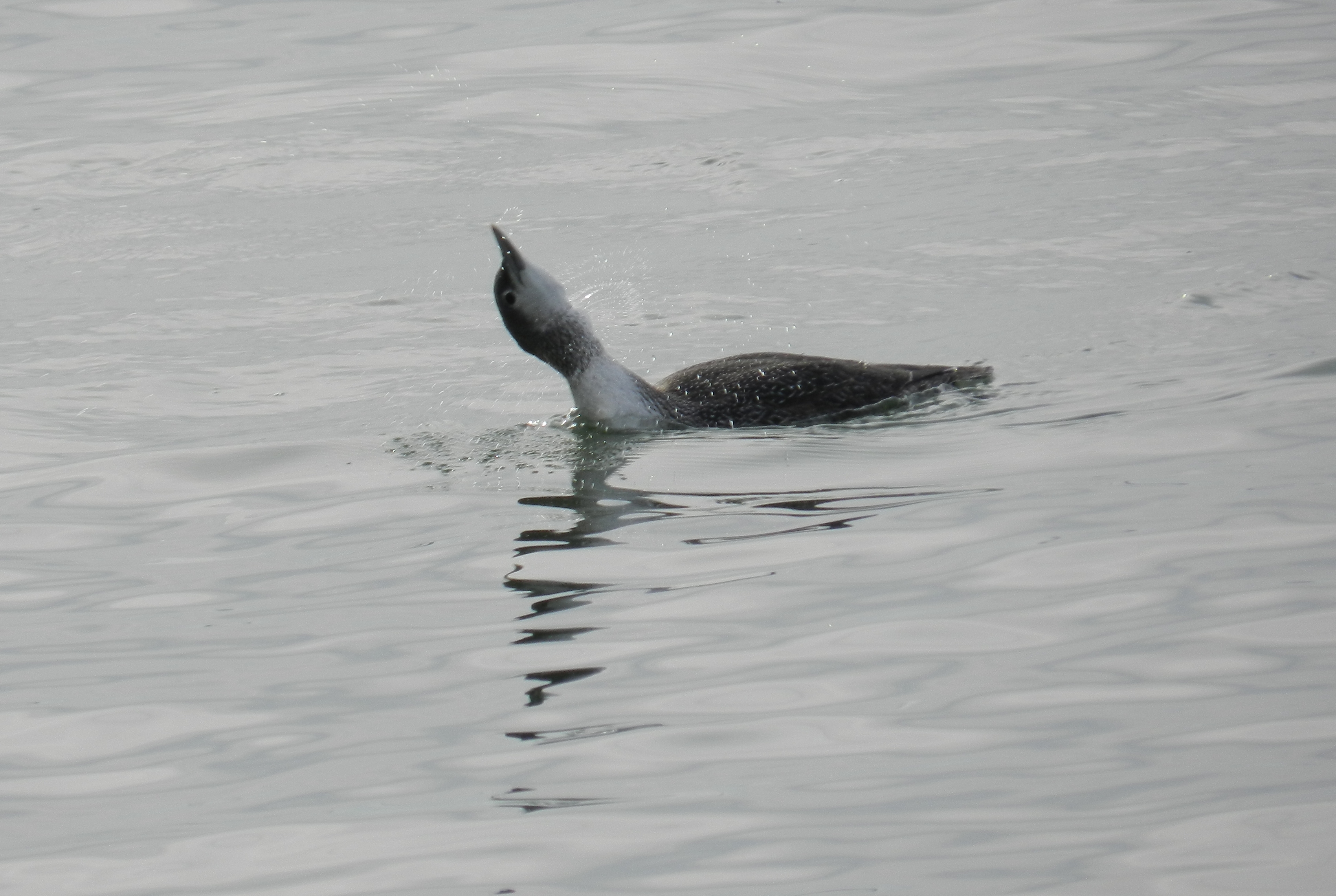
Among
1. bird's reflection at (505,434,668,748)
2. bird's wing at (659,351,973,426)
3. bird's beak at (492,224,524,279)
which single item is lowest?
bird's reflection at (505,434,668,748)

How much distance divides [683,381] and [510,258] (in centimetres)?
109

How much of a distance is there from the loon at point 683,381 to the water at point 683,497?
0.85ft

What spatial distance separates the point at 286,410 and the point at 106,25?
12605 mm

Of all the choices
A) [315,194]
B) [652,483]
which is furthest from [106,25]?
[652,483]

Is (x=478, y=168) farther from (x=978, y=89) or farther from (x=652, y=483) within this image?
(x=652, y=483)

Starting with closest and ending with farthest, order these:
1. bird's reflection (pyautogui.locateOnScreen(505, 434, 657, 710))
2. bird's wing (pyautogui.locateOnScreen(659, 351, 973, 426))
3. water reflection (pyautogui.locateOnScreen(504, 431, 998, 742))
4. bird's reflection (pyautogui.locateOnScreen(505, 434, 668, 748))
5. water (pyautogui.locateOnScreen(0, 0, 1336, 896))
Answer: water (pyautogui.locateOnScreen(0, 0, 1336, 896)), bird's reflection (pyautogui.locateOnScreen(505, 434, 668, 748)), bird's reflection (pyautogui.locateOnScreen(505, 434, 657, 710)), water reflection (pyautogui.locateOnScreen(504, 431, 998, 742)), bird's wing (pyautogui.locateOnScreen(659, 351, 973, 426))

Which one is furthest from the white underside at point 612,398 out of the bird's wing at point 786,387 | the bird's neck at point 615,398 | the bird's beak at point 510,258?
the bird's beak at point 510,258

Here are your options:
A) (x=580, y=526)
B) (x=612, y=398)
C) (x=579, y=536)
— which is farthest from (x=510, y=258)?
(x=579, y=536)

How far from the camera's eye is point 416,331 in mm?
10945

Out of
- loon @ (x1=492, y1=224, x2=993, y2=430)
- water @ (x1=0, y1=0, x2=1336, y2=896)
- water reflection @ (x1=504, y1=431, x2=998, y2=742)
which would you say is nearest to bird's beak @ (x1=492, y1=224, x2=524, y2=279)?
loon @ (x1=492, y1=224, x2=993, y2=430)

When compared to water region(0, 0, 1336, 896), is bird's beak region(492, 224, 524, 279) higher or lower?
higher

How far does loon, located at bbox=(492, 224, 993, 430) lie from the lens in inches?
336

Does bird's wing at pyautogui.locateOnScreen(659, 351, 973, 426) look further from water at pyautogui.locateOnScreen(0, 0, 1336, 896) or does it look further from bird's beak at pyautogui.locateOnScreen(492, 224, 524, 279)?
bird's beak at pyautogui.locateOnScreen(492, 224, 524, 279)

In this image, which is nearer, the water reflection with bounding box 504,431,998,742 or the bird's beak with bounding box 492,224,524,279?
the water reflection with bounding box 504,431,998,742
